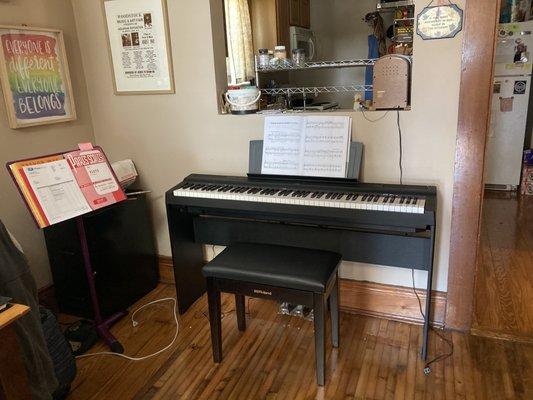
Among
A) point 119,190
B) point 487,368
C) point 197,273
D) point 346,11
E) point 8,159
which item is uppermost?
point 346,11

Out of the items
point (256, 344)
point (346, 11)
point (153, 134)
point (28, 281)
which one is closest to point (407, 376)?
point (256, 344)

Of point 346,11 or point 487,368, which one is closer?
point 487,368

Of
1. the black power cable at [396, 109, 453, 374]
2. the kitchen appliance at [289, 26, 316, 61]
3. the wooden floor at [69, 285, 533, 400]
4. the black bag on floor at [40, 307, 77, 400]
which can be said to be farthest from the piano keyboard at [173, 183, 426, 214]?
the kitchen appliance at [289, 26, 316, 61]

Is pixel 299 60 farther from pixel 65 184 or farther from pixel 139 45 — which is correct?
pixel 65 184

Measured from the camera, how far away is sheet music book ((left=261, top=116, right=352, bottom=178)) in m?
2.13

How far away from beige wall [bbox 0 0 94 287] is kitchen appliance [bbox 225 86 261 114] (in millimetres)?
983

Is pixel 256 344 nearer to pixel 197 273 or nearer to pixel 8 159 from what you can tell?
pixel 197 273

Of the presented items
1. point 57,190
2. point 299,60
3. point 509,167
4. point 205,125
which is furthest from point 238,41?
point 509,167

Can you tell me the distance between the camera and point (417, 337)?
7.11ft

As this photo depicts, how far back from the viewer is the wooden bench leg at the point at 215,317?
1.91 metres

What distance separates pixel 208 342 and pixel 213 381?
0.96 feet

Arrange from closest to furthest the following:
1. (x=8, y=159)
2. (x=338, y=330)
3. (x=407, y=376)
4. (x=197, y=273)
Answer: (x=407, y=376) → (x=338, y=330) → (x=8, y=159) → (x=197, y=273)

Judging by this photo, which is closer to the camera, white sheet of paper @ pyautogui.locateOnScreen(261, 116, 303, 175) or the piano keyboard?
the piano keyboard

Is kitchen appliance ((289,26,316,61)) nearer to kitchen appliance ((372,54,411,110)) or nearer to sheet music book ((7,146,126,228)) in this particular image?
kitchen appliance ((372,54,411,110))
